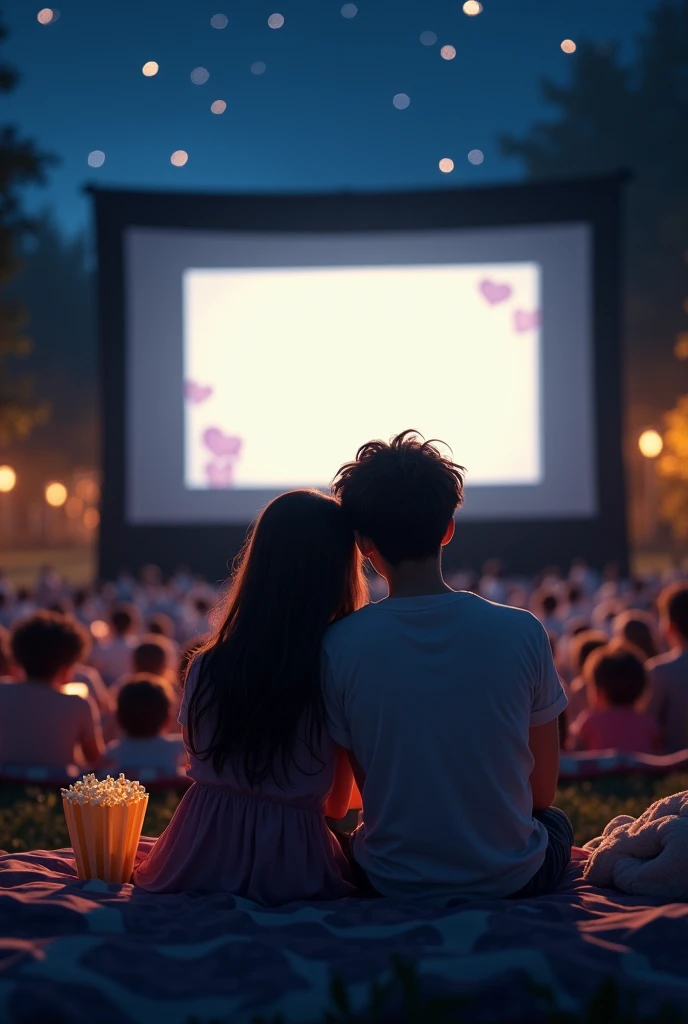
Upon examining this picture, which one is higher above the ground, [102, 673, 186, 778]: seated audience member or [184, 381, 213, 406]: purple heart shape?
[184, 381, 213, 406]: purple heart shape

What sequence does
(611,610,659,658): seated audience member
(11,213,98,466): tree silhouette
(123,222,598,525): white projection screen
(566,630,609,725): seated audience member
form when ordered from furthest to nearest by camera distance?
(11,213,98,466): tree silhouette
(123,222,598,525): white projection screen
(611,610,659,658): seated audience member
(566,630,609,725): seated audience member

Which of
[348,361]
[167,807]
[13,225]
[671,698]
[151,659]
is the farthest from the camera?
[13,225]

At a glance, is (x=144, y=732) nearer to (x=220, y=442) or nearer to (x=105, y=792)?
(x=105, y=792)

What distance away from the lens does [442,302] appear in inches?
471

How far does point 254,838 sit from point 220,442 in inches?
402

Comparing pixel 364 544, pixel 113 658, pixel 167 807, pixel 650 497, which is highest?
pixel 650 497

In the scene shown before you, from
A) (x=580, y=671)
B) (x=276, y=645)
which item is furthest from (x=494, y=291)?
(x=276, y=645)

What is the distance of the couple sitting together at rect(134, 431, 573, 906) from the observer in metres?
1.94

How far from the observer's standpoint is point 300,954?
65.3 inches

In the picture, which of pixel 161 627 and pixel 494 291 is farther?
pixel 494 291

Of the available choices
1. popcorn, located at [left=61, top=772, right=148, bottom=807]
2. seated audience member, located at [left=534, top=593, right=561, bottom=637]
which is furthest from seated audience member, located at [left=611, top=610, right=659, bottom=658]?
popcorn, located at [left=61, top=772, right=148, bottom=807]

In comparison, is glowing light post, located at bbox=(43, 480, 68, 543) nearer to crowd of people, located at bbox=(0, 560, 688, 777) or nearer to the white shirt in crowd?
crowd of people, located at bbox=(0, 560, 688, 777)

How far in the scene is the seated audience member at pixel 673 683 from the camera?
13.5 feet

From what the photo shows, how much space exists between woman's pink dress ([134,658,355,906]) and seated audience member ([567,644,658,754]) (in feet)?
6.46
